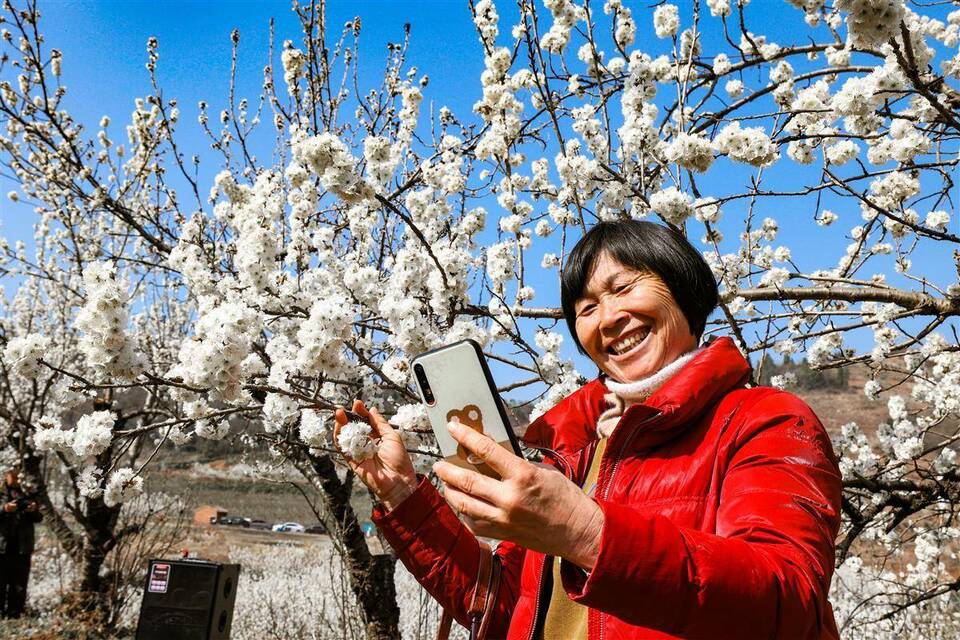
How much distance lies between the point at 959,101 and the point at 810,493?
2.95 m

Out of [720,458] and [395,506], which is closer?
[720,458]

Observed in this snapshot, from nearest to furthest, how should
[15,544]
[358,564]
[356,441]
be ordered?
[356,441], [358,564], [15,544]

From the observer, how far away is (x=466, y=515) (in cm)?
86

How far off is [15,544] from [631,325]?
974 cm

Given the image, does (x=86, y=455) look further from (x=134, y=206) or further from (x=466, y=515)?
(x=134, y=206)

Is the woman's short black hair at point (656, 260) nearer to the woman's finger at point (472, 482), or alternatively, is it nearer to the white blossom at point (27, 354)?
the woman's finger at point (472, 482)

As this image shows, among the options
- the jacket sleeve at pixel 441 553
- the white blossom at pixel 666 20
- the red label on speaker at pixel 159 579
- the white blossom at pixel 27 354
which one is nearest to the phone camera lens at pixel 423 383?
the jacket sleeve at pixel 441 553

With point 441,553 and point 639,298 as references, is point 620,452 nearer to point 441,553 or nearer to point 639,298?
point 639,298

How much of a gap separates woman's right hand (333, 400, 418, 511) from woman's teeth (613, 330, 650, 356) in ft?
1.83

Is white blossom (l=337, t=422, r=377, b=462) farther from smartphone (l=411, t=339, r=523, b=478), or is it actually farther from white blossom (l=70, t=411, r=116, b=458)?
white blossom (l=70, t=411, r=116, b=458)

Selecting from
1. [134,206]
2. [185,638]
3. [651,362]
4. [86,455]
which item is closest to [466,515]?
[651,362]

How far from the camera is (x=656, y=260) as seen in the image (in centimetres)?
146

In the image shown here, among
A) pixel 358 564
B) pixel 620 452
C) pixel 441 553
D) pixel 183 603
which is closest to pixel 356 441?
pixel 441 553

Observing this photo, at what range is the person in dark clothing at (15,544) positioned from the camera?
810cm
